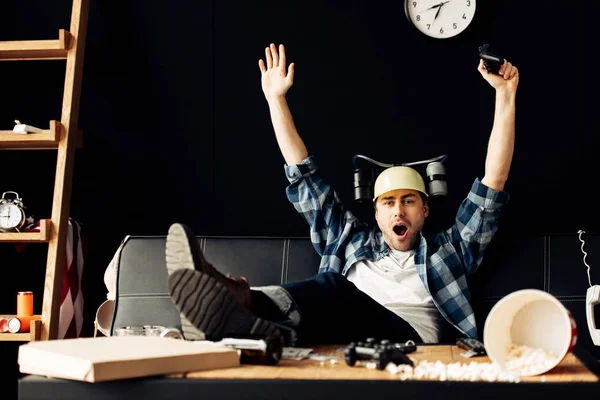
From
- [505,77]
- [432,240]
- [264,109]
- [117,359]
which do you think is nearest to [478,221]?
[432,240]

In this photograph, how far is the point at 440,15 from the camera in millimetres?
3205

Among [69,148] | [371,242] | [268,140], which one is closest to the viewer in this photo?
[371,242]

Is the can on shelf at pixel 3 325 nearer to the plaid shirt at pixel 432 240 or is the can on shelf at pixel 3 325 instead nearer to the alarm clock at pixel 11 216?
the alarm clock at pixel 11 216

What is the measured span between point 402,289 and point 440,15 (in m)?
1.25

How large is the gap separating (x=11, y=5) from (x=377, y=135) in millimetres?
1818

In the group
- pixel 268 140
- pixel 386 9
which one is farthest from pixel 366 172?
pixel 386 9

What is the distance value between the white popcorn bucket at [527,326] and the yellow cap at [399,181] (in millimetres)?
1241

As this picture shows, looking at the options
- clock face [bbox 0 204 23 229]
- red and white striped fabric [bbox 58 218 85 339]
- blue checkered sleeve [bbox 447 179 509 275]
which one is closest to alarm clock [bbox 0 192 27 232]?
clock face [bbox 0 204 23 229]

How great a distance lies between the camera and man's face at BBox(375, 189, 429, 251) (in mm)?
2795

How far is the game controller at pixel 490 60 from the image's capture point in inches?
99.8

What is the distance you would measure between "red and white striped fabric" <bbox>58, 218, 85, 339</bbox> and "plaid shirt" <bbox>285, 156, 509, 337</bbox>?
39.3 inches

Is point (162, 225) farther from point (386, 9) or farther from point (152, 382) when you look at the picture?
point (152, 382)

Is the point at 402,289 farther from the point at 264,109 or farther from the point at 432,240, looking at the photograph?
the point at 264,109

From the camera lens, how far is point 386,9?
329 cm
